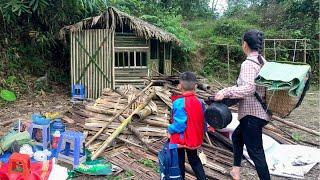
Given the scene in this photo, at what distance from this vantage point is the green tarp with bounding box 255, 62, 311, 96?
3.89m

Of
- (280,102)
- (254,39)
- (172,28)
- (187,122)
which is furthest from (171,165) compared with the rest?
(172,28)

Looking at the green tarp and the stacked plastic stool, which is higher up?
the green tarp

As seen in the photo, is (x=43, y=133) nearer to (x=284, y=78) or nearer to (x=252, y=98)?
(x=252, y=98)

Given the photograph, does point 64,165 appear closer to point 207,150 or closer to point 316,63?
point 207,150

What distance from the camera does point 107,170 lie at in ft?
17.1

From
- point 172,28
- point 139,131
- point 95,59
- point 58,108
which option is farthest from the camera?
point 172,28

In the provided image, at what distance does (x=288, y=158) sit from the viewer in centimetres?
570

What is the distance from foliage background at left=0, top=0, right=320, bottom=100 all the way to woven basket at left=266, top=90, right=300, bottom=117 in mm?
9633

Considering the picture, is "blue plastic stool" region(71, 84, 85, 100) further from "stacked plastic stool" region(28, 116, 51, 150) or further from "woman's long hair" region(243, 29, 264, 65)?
"woman's long hair" region(243, 29, 264, 65)

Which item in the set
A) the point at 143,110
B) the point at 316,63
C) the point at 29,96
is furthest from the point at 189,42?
the point at 143,110

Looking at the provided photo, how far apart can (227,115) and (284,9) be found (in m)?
19.0

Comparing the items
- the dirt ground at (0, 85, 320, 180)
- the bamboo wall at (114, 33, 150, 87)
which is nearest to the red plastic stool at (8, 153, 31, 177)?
the dirt ground at (0, 85, 320, 180)

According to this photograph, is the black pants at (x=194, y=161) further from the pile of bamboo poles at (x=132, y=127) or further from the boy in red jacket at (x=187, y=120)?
the pile of bamboo poles at (x=132, y=127)

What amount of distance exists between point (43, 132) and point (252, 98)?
3320 mm
